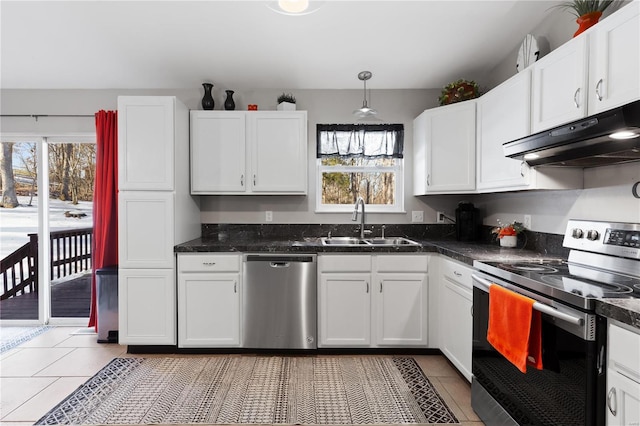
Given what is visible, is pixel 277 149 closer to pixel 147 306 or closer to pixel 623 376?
pixel 147 306

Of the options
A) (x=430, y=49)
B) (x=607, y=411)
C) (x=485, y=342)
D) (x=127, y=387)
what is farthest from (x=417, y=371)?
(x=430, y=49)

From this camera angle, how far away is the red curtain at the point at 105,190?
10.8 ft

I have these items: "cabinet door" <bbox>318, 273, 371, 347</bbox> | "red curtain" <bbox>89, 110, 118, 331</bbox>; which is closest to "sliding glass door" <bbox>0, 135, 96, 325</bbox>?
"red curtain" <bbox>89, 110, 118, 331</bbox>

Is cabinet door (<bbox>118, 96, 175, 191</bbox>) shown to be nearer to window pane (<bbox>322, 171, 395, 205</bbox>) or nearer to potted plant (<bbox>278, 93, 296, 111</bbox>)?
potted plant (<bbox>278, 93, 296, 111</bbox>)

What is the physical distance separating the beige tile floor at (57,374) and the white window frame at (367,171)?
1453 millimetres

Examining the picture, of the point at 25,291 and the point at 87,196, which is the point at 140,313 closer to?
the point at 87,196

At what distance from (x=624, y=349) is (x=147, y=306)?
297cm

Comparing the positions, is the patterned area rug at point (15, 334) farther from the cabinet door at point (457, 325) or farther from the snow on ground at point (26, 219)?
the cabinet door at point (457, 325)

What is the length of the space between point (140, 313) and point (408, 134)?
9.71ft

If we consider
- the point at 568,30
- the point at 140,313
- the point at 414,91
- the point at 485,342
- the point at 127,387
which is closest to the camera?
the point at 485,342

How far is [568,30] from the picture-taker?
85.7 inches

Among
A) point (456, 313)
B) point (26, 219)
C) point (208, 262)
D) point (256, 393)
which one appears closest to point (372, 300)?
point (456, 313)

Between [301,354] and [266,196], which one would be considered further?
[266,196]

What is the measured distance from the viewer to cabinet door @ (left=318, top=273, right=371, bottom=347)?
2.79 m
